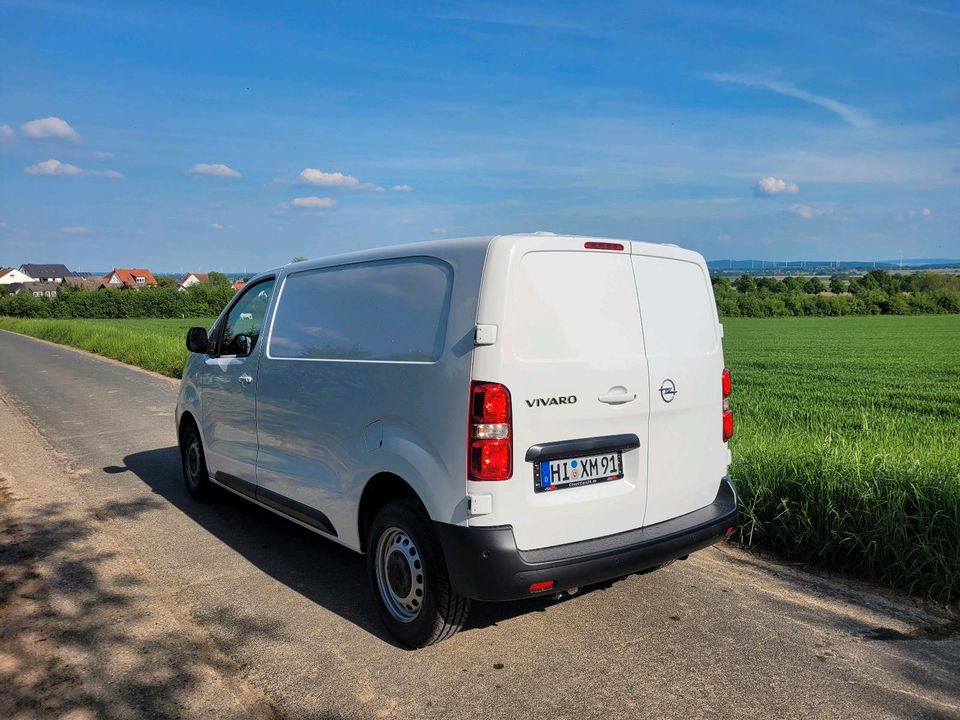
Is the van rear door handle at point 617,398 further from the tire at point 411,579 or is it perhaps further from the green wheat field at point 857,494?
the green wheat field at point 857,494

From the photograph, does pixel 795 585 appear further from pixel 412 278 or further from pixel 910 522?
pixel 412 278

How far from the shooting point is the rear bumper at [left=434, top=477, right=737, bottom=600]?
317 cm

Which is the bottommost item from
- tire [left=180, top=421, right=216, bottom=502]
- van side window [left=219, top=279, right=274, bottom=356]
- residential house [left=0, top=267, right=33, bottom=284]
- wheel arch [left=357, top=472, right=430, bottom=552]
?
tire [left=180, top=421, right=216, bottom=502]

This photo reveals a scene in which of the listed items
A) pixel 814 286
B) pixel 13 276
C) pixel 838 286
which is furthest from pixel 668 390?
pixel 13 276

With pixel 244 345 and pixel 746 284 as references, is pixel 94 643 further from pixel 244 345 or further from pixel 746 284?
pixel 746 284

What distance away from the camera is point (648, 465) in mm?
3668

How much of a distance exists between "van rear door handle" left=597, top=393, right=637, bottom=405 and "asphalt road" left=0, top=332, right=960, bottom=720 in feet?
3.89

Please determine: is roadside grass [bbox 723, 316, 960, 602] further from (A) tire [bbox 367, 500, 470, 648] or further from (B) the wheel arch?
(B) the wheel arch

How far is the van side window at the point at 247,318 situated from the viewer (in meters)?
5.28

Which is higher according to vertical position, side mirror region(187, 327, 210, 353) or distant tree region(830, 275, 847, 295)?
distant tree region(830, 275, 847, 295)

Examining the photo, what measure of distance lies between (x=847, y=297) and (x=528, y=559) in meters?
79.3

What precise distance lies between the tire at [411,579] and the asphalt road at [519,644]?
5.4 inches

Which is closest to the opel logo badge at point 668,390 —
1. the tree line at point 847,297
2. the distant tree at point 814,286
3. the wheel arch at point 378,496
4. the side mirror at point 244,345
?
the wheel arch at point 378,496

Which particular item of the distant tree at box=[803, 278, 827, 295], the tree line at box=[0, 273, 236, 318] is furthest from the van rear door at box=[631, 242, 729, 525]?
the tree line at box=[0, 273, 236, 318]
